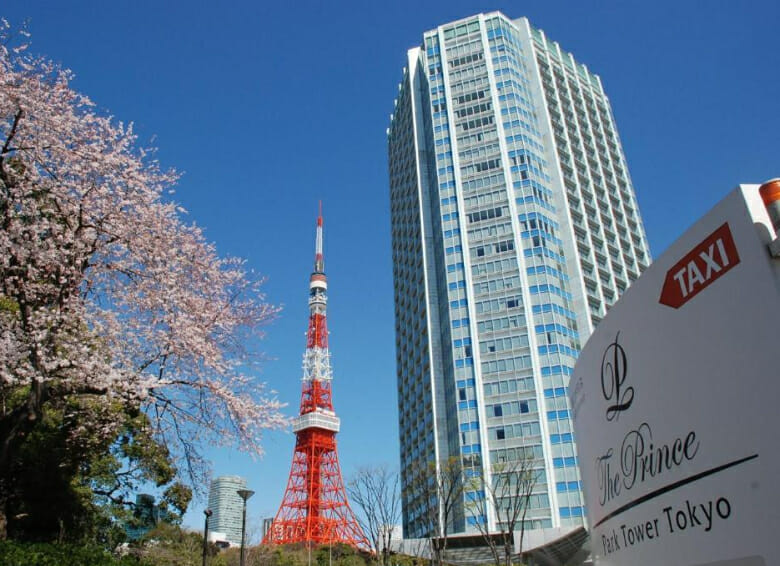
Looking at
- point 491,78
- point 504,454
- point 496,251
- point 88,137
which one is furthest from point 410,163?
point 88,137

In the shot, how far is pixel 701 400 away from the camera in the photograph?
6.94 metres

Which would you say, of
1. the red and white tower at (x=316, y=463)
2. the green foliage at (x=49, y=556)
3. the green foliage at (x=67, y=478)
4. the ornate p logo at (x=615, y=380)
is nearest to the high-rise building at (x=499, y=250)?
the red and white tower at (x=316, y=463)

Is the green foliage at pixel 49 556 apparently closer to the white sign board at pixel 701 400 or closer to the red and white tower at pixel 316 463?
the white sign board at pixel 701 400

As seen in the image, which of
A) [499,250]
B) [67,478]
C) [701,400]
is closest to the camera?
[701,400]

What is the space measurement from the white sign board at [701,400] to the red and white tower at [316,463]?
55660 millimetres

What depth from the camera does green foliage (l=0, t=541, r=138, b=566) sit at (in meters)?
8.60

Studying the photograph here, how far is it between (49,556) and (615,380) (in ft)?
31.1

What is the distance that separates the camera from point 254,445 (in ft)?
36.9

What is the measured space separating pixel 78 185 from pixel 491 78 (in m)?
63.4

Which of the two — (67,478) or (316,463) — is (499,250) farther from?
(67,478)

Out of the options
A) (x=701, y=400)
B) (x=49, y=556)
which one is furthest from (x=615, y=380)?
(x=49, y=556)

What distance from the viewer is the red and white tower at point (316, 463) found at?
61.8 m

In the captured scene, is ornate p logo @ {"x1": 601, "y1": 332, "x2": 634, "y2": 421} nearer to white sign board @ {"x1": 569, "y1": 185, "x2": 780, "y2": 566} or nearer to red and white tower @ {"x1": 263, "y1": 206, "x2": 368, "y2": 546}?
white sign board @ {"x1": 569, "y1": 185, "x2": 780, "y2": 566}

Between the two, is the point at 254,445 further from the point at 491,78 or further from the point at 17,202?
the point at 491,78
